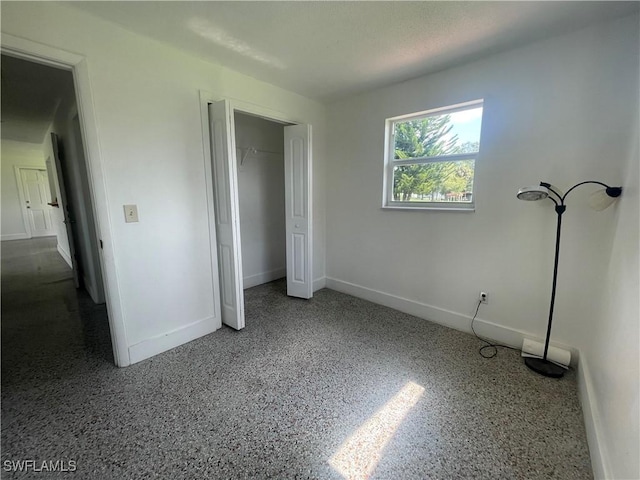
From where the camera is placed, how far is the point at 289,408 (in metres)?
1.67

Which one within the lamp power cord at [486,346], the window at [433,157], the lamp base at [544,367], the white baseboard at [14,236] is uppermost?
the window at [433,157]

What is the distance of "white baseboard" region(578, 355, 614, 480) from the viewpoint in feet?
3.86

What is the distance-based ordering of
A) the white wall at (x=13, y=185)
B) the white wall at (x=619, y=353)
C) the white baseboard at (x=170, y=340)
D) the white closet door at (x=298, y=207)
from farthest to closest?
the white wall at (x=13, y=185) < the white closet door at (x=298, y=207) < the white baseboard at (x=170, y=340) < the white wall at (x=619, y=353)

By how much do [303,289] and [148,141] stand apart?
7.39 feet

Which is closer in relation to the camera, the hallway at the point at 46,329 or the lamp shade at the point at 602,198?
the lamp shade at the point at 602,198

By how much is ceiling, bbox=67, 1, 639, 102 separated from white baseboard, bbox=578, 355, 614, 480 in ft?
7.63

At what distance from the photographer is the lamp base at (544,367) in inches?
76.0

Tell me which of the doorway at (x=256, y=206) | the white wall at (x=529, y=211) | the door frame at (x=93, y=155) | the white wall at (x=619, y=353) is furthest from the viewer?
the doorway at (x=256, y=206)

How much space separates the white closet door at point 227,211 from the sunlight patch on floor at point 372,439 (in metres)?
1.54

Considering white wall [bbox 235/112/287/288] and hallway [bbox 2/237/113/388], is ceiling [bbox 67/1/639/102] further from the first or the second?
hallway [bbox 2/237/113/388]

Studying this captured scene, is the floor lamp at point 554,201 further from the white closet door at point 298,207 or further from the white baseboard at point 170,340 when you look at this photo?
the white baseboard at point 170,340

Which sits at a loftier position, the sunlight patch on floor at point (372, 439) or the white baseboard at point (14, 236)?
the white baseboard at point (14, 236)

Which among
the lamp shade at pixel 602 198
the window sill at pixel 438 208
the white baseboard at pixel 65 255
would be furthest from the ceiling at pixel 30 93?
the lamp shade at pixel 602 198

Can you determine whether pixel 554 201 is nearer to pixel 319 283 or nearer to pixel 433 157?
pixel 433 157
